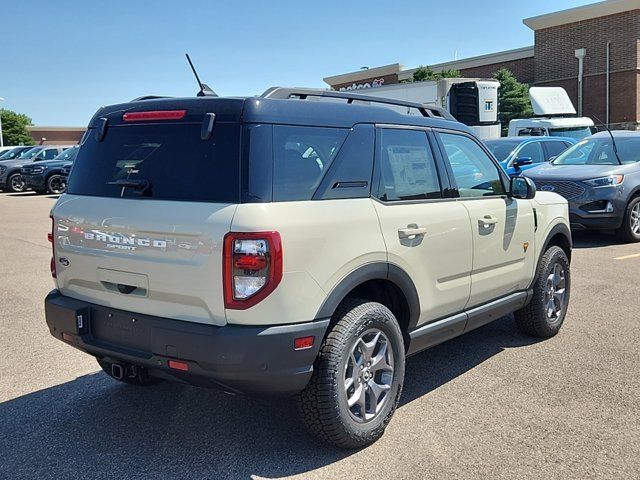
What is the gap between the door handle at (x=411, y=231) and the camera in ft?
12.1

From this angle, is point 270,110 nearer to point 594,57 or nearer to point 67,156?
point 67,156

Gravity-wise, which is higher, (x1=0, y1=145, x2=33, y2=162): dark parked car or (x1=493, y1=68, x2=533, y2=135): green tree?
(x1=493, y1=68, x2=533, y2=135): green tree

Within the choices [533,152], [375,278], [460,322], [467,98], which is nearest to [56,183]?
[467,98]

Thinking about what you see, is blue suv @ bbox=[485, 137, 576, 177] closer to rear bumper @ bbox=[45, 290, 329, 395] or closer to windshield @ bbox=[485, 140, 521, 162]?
windshield @ bbox=[485, 140, 521, 162]

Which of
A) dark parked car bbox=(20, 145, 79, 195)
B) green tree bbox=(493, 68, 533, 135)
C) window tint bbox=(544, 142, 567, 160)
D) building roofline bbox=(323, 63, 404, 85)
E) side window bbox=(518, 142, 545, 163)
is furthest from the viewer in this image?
building roofline bbox=(323, 63, 404, 85)

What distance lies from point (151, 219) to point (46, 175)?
2015cm

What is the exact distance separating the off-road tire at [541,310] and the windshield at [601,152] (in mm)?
6224

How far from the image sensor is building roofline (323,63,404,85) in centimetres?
4475

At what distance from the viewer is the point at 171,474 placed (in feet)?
10.6

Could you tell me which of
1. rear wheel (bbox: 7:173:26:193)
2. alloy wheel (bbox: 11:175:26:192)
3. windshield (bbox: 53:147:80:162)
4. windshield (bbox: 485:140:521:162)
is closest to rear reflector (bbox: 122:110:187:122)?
windshield (bbox: 485:140:521:162)

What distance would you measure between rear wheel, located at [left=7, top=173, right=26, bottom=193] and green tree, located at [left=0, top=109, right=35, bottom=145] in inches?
1899

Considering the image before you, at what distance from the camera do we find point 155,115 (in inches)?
134

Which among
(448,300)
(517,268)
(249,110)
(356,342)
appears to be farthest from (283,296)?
(517,268)

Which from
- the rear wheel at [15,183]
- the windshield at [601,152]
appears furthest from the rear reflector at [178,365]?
the rear wheel at [15,183]
